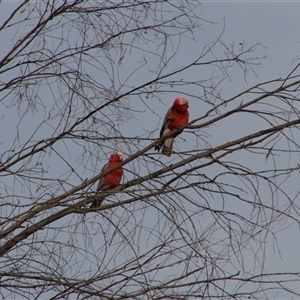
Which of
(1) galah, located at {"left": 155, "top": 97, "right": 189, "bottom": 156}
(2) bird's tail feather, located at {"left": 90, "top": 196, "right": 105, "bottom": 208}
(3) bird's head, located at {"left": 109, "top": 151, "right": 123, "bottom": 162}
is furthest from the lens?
(1) galah, located at {"left": 155, "top": 97, "right": 189, "bottom": 156}

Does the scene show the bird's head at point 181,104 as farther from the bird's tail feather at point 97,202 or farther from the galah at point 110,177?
the bird's tail feather at point 97,202

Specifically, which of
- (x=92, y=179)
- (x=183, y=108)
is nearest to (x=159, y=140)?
(x=92, y=179)

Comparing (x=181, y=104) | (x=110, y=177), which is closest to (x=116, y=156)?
(x=110, y=177)

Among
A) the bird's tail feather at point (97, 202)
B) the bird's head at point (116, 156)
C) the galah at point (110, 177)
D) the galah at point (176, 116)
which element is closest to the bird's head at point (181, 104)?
the galah at point (176, 116)

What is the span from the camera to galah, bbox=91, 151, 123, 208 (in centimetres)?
411

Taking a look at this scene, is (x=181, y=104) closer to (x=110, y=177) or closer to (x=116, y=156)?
(x=110, y=177)

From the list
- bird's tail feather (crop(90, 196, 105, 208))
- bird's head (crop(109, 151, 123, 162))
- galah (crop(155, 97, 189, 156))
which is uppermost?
galah (crop(155, 97, 189, 156))

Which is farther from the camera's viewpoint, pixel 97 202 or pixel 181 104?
pixel 181 104

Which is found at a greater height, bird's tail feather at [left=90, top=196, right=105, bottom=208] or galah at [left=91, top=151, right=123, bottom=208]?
galah at [left=91, top=151, right=123, bottom=208]

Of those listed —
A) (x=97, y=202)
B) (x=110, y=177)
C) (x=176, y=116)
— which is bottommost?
(x=97, y=202)

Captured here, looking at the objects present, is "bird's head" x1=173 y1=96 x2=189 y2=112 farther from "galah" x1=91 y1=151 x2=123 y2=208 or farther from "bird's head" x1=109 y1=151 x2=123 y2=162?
"bird's head" x1=109 y1=151 x2=123 y2=162

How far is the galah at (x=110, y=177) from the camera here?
4105 mm

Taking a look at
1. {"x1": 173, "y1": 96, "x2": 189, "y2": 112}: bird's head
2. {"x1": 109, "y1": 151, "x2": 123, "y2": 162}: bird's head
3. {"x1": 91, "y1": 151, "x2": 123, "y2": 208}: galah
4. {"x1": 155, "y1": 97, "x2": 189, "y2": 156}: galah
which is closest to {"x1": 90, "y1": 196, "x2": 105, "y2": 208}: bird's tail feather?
{"x1": 91, "y1": 151, "x2": 123, "y2": 208}: galah

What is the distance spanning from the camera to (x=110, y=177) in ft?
17.2
